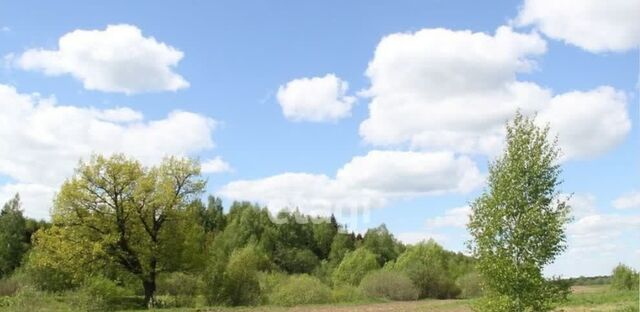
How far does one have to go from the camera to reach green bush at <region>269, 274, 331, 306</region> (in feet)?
171

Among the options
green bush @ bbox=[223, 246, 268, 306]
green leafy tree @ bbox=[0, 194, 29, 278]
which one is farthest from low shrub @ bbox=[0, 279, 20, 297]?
green bush @ bbox=[223, 246, 268, 306]

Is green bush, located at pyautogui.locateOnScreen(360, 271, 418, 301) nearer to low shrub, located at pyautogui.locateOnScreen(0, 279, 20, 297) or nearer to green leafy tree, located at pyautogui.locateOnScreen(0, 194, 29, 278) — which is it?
low shrub, located at pyautogui.locateOnScreen(0, 279, 20, 297)

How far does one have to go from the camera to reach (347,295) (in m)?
59.6

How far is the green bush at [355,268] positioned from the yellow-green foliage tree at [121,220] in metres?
36.5

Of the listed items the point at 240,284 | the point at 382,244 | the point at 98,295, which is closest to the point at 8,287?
the point at 98,295

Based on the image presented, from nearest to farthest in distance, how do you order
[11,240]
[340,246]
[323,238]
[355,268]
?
[11,240], [355,268], [340,246], [323,238]

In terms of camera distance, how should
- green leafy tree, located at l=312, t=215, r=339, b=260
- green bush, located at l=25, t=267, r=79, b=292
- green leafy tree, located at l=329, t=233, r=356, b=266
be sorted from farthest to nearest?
green leafy tree, located at l=312, t=215, r=339, b=260 < green leafy tree, located at l=329, t=233, r=356, b=266 < green bush, located at l=25, t=267, r=79, b=292

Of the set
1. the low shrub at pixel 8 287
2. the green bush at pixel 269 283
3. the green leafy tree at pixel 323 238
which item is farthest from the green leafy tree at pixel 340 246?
the low shrub at pixel 8 287

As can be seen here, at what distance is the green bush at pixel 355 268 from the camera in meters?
84.0

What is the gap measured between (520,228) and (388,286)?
45955mm

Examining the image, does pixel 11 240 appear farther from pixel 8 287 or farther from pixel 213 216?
pixel 213 216

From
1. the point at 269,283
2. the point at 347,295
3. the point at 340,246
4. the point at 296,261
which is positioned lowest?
the point at 347,295

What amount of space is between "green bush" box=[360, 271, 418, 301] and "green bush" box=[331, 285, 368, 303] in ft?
8.39

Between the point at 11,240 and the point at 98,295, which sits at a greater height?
the point at 11,240
